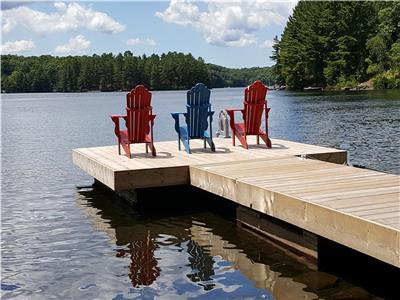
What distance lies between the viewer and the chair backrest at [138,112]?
901 centimetres

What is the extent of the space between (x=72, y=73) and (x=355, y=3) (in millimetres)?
76061

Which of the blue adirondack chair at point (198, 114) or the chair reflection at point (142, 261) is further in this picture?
the blue adirondack chair at point (198, 114)

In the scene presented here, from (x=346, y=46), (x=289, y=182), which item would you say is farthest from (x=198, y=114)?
(x=346, y=46)

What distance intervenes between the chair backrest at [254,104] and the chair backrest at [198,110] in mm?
719

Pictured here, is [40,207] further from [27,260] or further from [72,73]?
[72,73]

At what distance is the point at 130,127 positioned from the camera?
9133 mm

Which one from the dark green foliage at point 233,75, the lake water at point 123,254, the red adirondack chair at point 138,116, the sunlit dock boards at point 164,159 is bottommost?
the lake water at point 123,254

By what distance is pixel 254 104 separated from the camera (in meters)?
9.80

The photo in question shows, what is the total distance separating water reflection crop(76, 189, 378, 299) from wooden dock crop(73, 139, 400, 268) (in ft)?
1.64

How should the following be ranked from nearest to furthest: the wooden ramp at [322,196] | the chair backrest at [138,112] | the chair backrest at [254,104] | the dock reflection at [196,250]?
the wooden ramp at [322,196] → the dock reflection at [196,250] → the chair backrest at [138,112] → the chair backrest at [254,104]

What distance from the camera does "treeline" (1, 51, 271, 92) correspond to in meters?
124

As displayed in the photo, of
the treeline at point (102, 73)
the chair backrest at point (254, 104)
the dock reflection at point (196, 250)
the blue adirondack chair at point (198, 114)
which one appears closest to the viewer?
the dock reflection at point (196, 250)

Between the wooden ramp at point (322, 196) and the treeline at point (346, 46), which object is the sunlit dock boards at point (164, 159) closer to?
the wooden ramp at point (322, 196)

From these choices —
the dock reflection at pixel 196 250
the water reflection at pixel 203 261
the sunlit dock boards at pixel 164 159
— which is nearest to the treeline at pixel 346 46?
the sunlit dock boards at pixel 164 159
